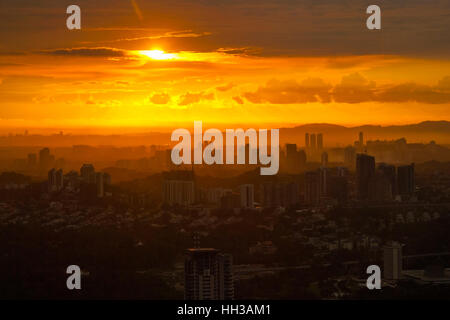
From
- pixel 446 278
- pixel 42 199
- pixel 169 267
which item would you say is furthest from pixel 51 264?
pixel 446 278

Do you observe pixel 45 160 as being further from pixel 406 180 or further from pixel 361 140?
pixel 406 180

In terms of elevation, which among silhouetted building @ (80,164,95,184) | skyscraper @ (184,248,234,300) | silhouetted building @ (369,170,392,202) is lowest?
skyscraper @ (184,248,234,300)

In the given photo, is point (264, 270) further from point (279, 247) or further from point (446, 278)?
point (446, 278)

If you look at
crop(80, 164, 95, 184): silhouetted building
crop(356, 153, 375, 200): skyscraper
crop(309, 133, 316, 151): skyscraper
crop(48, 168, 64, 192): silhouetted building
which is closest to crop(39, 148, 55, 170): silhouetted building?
crop(48, 168, 64, 192): silhouetted building

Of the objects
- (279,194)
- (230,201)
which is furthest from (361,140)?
(230,201)

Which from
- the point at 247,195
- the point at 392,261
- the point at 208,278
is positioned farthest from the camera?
the point at 247,195

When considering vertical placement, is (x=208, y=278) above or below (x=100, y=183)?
below

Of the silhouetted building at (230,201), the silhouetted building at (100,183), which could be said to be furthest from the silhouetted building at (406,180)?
the silhouetted building at (100,183)

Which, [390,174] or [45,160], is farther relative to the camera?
[390,174]

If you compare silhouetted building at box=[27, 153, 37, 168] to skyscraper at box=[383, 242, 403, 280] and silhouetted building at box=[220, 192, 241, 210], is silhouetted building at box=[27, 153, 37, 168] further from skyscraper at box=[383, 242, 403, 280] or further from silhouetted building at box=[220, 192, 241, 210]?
skyscraper at box=[383, 242, 403, 280]
